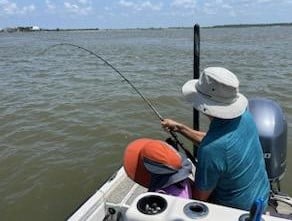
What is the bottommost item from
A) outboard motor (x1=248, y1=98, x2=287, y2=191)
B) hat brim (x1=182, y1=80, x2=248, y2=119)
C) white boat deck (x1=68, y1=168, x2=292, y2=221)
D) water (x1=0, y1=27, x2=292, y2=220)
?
water (x1=0, y1=27, x2=292, y2=220)

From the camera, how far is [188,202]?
8.48 ft

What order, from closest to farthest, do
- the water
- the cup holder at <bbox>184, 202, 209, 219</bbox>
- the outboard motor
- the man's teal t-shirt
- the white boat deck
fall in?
the cup holder at <bbox>184, 202, 209, 219</bbox>, the man's teal t-shirt, the white boat deck, the outboard motor, the water

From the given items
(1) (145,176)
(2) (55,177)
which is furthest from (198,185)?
(2) (55,177)

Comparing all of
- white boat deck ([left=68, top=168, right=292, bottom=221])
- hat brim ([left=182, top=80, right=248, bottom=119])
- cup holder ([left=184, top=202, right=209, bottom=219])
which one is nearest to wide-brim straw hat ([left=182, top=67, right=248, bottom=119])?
hat brim ([left=182, top=80, right=248, bottom=119])

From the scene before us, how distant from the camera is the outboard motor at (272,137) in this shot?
4.35 metres

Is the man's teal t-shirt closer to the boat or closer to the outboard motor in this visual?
the boat

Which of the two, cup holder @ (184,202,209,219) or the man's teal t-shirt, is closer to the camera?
cup holder @ (184,202,209,219)

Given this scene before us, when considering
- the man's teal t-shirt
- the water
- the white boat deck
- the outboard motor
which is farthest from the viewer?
the water

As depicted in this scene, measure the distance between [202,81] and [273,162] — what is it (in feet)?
5.89

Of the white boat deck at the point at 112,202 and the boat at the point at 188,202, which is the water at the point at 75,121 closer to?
the white boat deck at the point at 112,202

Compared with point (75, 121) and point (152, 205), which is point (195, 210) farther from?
point (75, 121)

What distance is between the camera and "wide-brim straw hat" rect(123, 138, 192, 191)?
9.49 ft

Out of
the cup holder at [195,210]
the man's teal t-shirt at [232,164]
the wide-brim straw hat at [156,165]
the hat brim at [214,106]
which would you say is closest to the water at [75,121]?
the wide-brim straw hat at [156,165]

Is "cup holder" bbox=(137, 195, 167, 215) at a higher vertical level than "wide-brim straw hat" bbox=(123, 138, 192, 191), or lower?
lower
